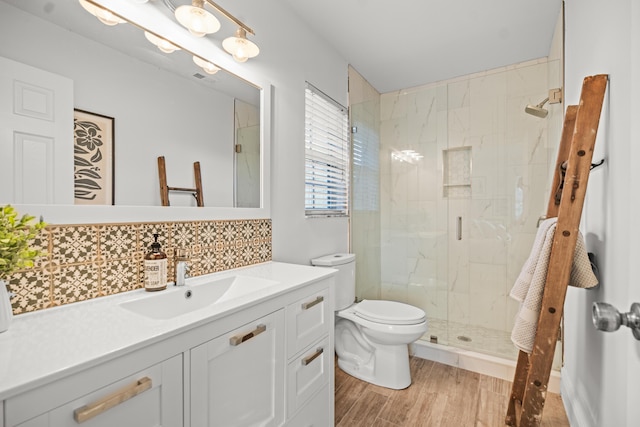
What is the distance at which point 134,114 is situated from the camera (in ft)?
3.81

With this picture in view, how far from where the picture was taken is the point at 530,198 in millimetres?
2479

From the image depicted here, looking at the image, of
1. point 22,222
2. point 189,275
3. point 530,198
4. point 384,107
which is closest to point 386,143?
point 384,107

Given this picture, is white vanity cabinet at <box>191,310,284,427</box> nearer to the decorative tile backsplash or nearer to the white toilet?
the decorative tile backsplash

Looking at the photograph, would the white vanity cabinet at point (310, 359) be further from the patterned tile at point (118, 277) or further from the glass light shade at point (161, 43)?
the glass light shade at point (161, 43)

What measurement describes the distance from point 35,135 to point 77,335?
2.02 feet

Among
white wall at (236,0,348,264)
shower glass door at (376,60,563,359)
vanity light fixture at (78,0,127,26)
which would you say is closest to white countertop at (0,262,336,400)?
white wall at (236,0,348,264)

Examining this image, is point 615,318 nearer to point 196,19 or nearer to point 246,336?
point 246,336

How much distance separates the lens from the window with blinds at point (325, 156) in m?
2.13

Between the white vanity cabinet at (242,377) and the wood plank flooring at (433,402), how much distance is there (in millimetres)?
817

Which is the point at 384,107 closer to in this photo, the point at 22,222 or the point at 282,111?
the point at 282,111

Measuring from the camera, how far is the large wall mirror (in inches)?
36.0

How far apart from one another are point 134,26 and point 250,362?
1.31m

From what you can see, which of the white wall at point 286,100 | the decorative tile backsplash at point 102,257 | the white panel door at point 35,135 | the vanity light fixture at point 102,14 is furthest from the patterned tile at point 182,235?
the vanity light fixture at point 102,14

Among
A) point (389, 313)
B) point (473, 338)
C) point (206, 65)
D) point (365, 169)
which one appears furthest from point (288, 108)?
point (473, 338)
